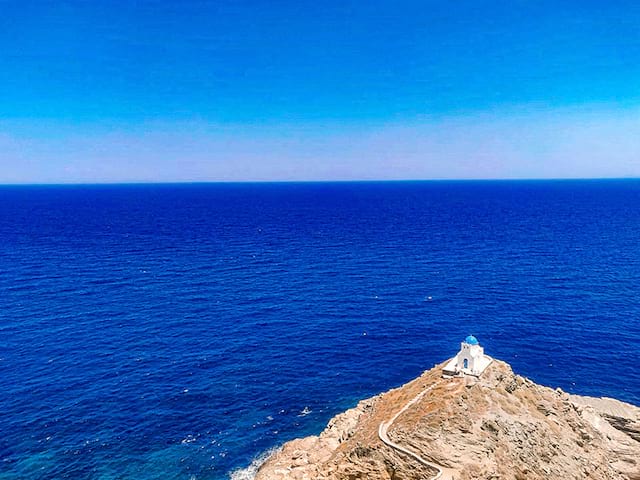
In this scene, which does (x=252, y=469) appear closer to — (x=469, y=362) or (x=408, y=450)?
(x=408, y=450)

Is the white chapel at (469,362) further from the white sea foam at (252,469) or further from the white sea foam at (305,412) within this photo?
the white sea foam at (252,469)

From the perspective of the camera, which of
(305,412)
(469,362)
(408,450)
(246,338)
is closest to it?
(408,450)

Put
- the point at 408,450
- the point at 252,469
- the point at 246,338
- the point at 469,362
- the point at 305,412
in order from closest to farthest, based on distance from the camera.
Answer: the point at 408,450, the point at 469,362, the point at 252,469, the point at 305,412, the point at 246,338

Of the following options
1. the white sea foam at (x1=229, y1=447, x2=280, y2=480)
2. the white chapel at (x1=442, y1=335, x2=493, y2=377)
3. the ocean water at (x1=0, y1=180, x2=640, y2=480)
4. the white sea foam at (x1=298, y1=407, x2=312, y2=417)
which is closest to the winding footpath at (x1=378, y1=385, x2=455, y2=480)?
the white chapel at (x1=442, y1=335, x2=493, y2=377)

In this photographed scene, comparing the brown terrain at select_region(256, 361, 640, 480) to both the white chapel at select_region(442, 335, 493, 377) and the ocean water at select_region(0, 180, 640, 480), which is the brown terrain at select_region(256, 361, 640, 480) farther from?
the ocean water at select_region(0, 180, 640, 480)

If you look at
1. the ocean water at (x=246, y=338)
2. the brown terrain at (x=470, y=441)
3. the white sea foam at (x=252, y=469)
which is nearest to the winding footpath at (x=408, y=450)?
the brown terrain at (x=470, y=441)

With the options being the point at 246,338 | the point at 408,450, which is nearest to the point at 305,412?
the point at 246,338

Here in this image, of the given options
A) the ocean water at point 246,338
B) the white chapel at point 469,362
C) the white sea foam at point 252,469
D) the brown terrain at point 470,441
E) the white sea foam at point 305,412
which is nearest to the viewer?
the brown terrain at point 470,441
